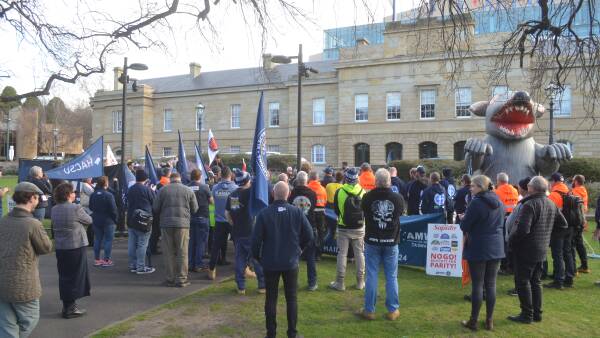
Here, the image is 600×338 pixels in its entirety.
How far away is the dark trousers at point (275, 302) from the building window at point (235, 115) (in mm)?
37967

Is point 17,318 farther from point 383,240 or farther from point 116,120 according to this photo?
point 116,120

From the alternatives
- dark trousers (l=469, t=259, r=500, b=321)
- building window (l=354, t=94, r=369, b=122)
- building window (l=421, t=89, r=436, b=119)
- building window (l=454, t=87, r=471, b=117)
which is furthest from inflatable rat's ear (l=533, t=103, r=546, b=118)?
building window (l=354, t=94, r=369, b=122)

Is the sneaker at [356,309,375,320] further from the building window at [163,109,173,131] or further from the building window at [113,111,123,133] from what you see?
the building window at [113,111,123,133]

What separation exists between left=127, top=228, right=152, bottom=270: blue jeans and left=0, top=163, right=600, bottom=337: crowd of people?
2 centimetres

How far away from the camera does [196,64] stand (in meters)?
47.7

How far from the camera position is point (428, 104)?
3441cm

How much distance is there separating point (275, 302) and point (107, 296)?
10.4 ft

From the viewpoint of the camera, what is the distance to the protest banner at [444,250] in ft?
25.1

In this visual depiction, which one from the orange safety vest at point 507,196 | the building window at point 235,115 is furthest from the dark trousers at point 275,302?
the building window at point 235,115

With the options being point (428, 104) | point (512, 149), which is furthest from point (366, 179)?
point (428, 104)

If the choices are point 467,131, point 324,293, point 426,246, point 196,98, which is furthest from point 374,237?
point 196,98

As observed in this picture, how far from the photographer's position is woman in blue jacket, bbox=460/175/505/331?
17.8ft

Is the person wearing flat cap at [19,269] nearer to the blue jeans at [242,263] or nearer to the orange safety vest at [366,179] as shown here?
the blue jeans at [242,263]

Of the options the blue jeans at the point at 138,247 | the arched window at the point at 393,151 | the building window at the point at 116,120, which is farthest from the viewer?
the building window at the point at 116,120
